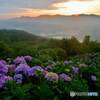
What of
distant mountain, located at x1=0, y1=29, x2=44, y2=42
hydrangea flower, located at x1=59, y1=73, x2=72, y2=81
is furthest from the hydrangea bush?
distant mountain, located at x1=0, y1=29, x2=44, y2=42

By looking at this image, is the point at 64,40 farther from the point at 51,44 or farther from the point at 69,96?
the point at 69,96

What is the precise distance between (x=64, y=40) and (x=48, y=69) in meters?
45.1

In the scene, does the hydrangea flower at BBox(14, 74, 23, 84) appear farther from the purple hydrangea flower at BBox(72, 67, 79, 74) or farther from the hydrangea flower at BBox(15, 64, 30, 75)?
the purple hydrangea flower at BBox(72, 67, 79, 74)

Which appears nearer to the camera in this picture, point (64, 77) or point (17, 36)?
point (64, 77)

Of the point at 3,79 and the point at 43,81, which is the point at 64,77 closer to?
the point at 43,81

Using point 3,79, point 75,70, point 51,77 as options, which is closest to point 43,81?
point 51,77

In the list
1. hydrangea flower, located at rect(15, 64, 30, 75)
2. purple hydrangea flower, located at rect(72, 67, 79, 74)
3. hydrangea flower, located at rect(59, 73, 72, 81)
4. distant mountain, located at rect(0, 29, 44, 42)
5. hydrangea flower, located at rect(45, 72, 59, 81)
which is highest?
hydrangea flower, located at rect(15, 64, 30, 75)

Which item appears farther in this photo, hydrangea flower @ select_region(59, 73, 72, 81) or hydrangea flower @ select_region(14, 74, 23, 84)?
hydrangea flower @ select_region(59, 73, 72, 81)

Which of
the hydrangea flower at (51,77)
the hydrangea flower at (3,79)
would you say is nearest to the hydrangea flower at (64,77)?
the hydrangea flower at (51,77)

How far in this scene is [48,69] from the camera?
4.21 m

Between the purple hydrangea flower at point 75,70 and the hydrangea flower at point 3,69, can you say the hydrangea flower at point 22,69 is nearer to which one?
the hydrangea flower at point 3,69

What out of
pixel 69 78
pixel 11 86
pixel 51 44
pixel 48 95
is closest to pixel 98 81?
pixel 69 78

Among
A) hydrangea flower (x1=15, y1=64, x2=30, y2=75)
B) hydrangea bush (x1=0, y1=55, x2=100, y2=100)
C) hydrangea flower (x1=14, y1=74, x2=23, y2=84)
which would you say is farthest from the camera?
hydrangea flower (x1=15, y1=64, x2=30, y2=75)

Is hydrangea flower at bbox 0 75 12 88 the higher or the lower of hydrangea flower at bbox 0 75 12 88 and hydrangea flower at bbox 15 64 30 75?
the lower
